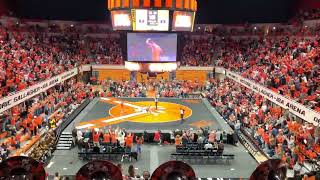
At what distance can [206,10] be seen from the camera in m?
47.9

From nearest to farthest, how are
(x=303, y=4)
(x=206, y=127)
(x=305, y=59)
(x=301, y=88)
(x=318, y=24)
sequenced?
(x=301, y=88)
(x=206, y=127)
(x=305, y=59)
(x=318, y=24)
(x=303, y=4)

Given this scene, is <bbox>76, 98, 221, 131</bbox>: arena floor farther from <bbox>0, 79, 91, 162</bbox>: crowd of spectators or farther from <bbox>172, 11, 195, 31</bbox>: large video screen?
<bbox>172, 11, 195, 31</bbox>: large video screen

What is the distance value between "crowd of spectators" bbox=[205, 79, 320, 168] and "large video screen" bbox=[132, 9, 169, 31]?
8.61 metres

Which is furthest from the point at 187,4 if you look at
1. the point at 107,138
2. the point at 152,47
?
the point at 107,138

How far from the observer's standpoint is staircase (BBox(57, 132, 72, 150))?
877 inches

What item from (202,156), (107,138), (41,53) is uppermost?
(41,53)

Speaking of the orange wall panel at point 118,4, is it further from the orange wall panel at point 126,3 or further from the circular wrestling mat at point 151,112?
the circular wrestling mat at point 151,112

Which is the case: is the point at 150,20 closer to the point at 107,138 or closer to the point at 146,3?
the point at 146,3

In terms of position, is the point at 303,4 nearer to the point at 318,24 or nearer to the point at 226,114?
the point at 318,24

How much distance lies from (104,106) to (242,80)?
12.0 m

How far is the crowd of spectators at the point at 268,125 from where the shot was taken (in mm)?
18406

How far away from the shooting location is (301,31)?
3659cm

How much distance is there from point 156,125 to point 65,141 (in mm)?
6072

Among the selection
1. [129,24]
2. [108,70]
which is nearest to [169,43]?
[129,24]
